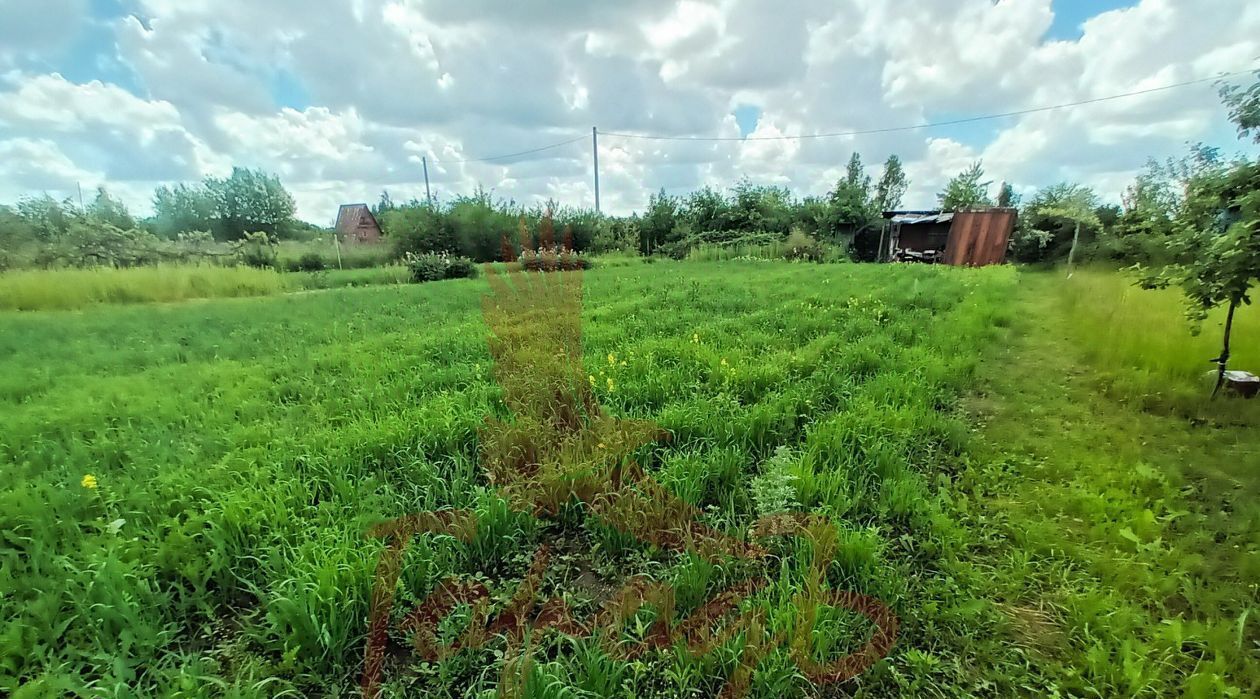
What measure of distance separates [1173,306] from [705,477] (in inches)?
226

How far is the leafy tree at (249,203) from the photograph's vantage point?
17312mm

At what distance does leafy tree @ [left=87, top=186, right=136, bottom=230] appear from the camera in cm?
920

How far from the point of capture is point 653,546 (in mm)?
1994

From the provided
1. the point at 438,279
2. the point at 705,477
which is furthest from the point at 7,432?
the point at 438,279

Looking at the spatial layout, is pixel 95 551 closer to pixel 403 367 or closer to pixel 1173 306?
pixel 403 367

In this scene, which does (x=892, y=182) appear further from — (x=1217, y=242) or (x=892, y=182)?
(x=1217, y=242)

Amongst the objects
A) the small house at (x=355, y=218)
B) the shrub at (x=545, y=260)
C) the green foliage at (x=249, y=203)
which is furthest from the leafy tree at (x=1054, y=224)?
the small house at (x=355, y=218)

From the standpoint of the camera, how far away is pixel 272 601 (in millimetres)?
1558

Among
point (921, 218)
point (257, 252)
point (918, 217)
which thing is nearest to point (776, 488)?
point (257, 252)

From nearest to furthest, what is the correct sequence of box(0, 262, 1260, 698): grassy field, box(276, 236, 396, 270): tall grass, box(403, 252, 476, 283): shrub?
box(0, 262, 1260, 698): grassy field
box(403, 252, 476, 283): shrub
box(276, 236, 396, 270): tall grass

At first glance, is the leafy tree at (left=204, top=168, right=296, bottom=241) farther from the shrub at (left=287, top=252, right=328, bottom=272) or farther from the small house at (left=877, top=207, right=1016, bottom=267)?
the small house at (left=877, top=207, right=1016, bottom=267)

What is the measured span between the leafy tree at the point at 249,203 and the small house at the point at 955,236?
76.6ft

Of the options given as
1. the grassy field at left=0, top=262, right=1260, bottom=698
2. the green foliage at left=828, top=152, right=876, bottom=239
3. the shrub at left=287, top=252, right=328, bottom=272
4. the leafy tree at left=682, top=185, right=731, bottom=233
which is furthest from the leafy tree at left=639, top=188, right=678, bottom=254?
the grassy field at left=0, top=262, right=1260, bottom=698

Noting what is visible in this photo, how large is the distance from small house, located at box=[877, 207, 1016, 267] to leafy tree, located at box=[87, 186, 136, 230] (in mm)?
21333
